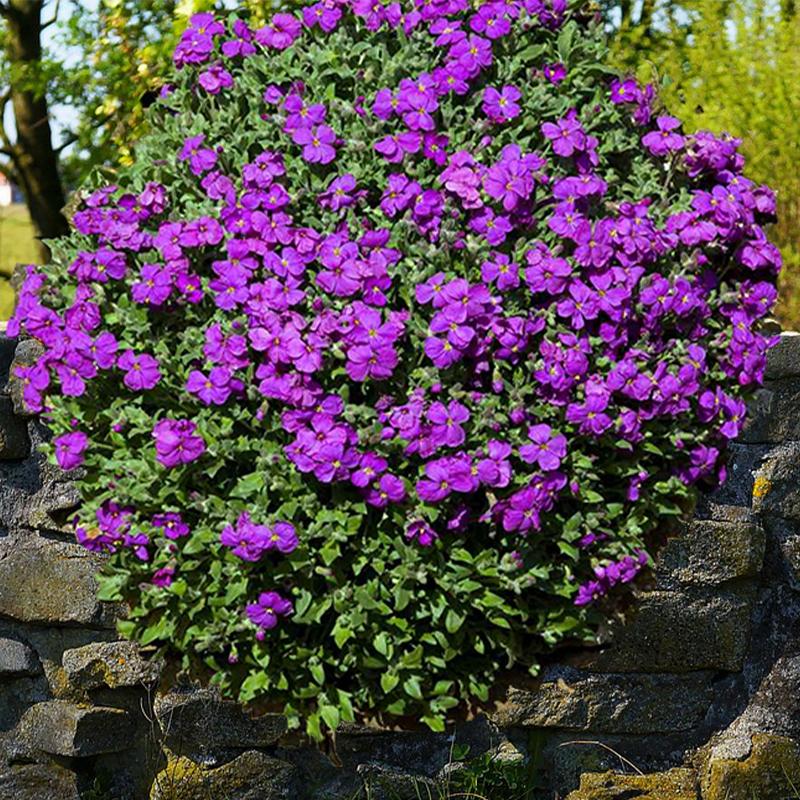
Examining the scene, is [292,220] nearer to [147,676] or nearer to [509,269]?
[509,269]

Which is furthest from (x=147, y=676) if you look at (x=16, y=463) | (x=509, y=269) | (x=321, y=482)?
(x=509, y=269)

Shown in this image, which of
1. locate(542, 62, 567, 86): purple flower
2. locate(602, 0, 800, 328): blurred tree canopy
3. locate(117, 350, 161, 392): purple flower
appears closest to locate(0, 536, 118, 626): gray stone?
locate(117, 350, 161, 392): purple flower

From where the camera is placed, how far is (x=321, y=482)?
2.70m

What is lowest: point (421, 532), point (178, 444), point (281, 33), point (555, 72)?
point (421, 532)

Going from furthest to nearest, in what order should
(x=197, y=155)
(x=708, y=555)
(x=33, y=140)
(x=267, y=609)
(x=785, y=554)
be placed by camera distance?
(x=33, y=140) < (x=785, y=554) < (x=708, y=555) < (x=197, y=155) < (x=267, y=609)

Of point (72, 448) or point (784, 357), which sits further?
point (784, 357)

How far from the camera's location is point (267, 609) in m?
2.71

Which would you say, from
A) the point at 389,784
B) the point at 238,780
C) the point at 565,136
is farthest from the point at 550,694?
the point at 565,136

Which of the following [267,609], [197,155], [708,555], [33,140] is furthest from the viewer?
[33,140]

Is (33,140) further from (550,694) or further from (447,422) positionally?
(447,422)

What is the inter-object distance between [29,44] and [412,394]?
706cm

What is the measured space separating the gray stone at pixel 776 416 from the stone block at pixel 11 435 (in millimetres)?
1928

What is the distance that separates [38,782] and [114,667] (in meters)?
0.42

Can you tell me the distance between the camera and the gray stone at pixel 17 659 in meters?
3.68
